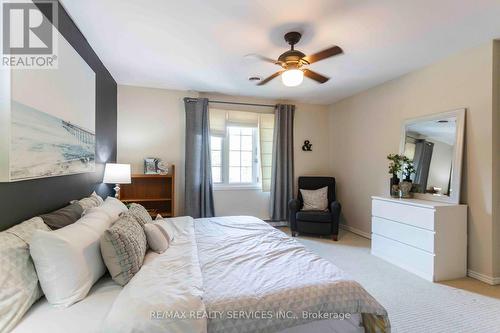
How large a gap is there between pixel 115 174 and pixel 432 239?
3.77m

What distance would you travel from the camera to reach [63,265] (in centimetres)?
117

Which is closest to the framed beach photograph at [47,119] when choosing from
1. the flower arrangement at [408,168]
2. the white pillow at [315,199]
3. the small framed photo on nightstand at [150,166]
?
the small framed photo on nightstand at [150,166]

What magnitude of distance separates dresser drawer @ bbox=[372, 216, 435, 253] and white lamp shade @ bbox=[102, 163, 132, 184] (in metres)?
3.41

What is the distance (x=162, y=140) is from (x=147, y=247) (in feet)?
8.78

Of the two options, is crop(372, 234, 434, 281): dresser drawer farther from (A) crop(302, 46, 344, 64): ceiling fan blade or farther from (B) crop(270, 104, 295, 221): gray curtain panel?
(A) crop(302, 46, 344, 64): ceiling fan blade

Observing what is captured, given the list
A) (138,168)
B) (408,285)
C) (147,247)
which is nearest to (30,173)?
(147,247)

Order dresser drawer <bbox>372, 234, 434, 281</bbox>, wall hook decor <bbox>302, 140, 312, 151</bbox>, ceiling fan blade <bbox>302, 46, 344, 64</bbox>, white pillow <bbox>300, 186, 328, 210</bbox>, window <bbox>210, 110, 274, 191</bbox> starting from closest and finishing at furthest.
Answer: ceiling fan blade <bbox>302, 46, 344, 64</bbox> < dresser drawer <bbox>372, 234, 434, 281</bbox> < white pillow <bbox>300, 186, 328, 210</bbox> < window <bbox>210, 110, 274, 191</bbox> < wall hook decor <bbox>302, 140, 312, 151</bbox>

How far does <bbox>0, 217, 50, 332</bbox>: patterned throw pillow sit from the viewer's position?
3.25 ft

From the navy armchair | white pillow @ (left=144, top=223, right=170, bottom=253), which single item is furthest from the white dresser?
white pillow @ (left=144, top=223, right=170, bottom=253)

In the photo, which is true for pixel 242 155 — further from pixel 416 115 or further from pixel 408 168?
pixel 416 115

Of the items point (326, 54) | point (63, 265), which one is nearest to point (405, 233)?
point (326, 54)

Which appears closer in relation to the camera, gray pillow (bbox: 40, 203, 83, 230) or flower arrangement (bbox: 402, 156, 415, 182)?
gray pillow (bbox: 40, 203, 83, 230)

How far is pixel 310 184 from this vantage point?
455cm

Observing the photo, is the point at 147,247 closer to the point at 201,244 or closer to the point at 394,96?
the point at 201,244
